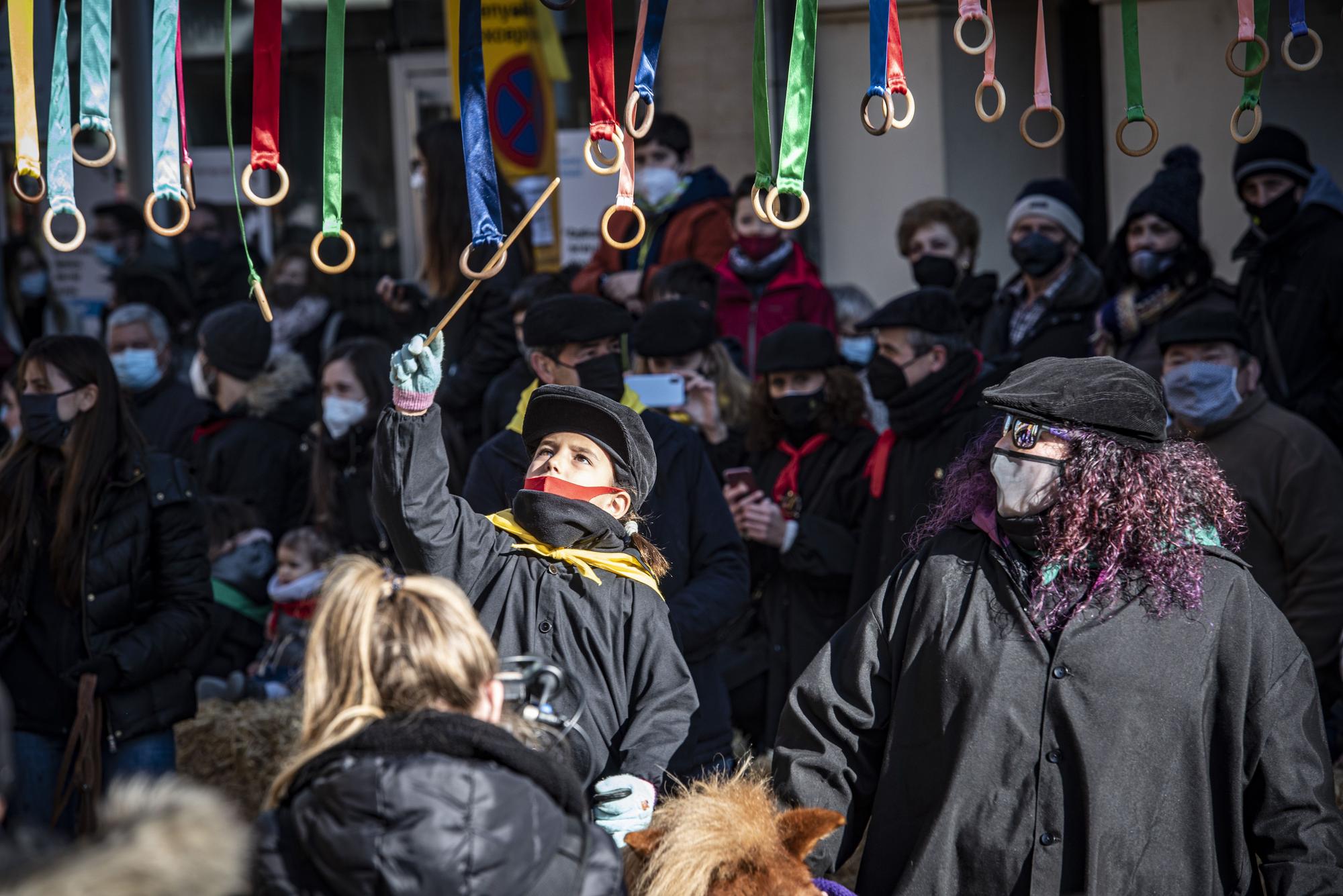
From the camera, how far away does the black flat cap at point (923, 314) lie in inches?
224

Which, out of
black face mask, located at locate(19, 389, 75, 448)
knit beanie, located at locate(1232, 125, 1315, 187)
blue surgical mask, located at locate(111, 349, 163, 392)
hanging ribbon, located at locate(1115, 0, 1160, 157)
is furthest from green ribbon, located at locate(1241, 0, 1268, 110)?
blue surgical mask, located at locate(111, 349, 163, 392)

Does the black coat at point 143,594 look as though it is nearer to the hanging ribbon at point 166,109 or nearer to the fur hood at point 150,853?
the hanging ribbon at point 166,109

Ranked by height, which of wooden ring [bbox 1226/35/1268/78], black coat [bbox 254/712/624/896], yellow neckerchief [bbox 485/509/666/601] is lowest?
black coat [bbox 254/712/624/896]

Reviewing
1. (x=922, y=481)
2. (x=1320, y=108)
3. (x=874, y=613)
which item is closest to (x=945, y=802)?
(x=874, y=613)

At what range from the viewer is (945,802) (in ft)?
10.3

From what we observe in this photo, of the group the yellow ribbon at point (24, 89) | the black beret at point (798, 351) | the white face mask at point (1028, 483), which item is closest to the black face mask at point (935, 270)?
the black beret at point (798, 351)

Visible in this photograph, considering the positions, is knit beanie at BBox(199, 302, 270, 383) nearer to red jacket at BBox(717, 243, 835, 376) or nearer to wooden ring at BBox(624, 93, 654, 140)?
red jacket at BBox(717, 243, 835, 376)

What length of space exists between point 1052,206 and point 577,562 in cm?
432

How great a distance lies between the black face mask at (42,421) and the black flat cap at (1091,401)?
308 centimetres

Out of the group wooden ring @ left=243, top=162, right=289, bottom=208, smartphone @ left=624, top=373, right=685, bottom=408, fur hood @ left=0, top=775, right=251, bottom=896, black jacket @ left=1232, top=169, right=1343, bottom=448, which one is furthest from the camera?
black jacket @ left=1232, top=169, right=1343, bottom=448

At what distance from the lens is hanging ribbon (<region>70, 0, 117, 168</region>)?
133 inches

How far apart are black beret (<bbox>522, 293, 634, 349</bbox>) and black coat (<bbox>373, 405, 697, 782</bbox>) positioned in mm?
1430

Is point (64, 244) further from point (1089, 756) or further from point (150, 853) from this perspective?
point (1089, 756)

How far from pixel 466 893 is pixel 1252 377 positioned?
4132 mm
